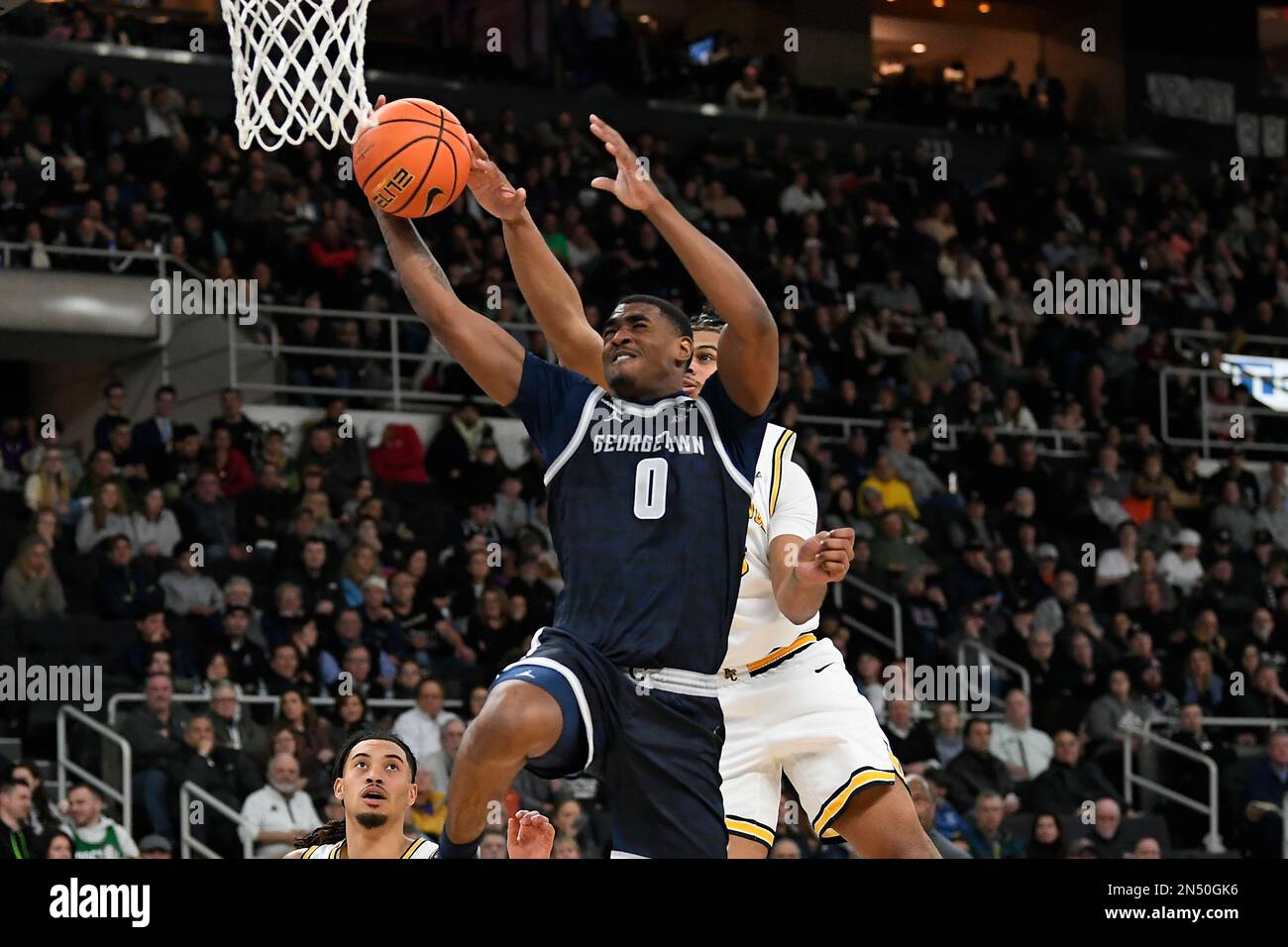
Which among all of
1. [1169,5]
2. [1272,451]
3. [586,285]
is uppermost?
Result: [1169,5]

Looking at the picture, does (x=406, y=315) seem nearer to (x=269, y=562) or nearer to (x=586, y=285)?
(x=586, y=285)

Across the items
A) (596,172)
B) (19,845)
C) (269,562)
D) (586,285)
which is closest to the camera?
(19,845)

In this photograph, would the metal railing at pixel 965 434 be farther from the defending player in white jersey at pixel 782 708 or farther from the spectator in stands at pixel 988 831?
the defending player in white jersey at pixel 782 708

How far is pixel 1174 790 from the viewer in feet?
48.6

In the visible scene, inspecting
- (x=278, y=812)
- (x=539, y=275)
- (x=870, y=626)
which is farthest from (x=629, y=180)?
(x=870, y=626)

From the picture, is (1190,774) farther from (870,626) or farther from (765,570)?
(765,570)

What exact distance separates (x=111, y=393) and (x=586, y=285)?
4.56 meters

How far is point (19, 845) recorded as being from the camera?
1002cm

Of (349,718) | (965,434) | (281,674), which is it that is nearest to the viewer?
(349,718)

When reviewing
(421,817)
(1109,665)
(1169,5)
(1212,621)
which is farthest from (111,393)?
(1169,5)

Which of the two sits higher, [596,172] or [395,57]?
[395,57]

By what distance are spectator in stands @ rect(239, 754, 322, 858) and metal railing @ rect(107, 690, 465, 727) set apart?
60 centimetres
